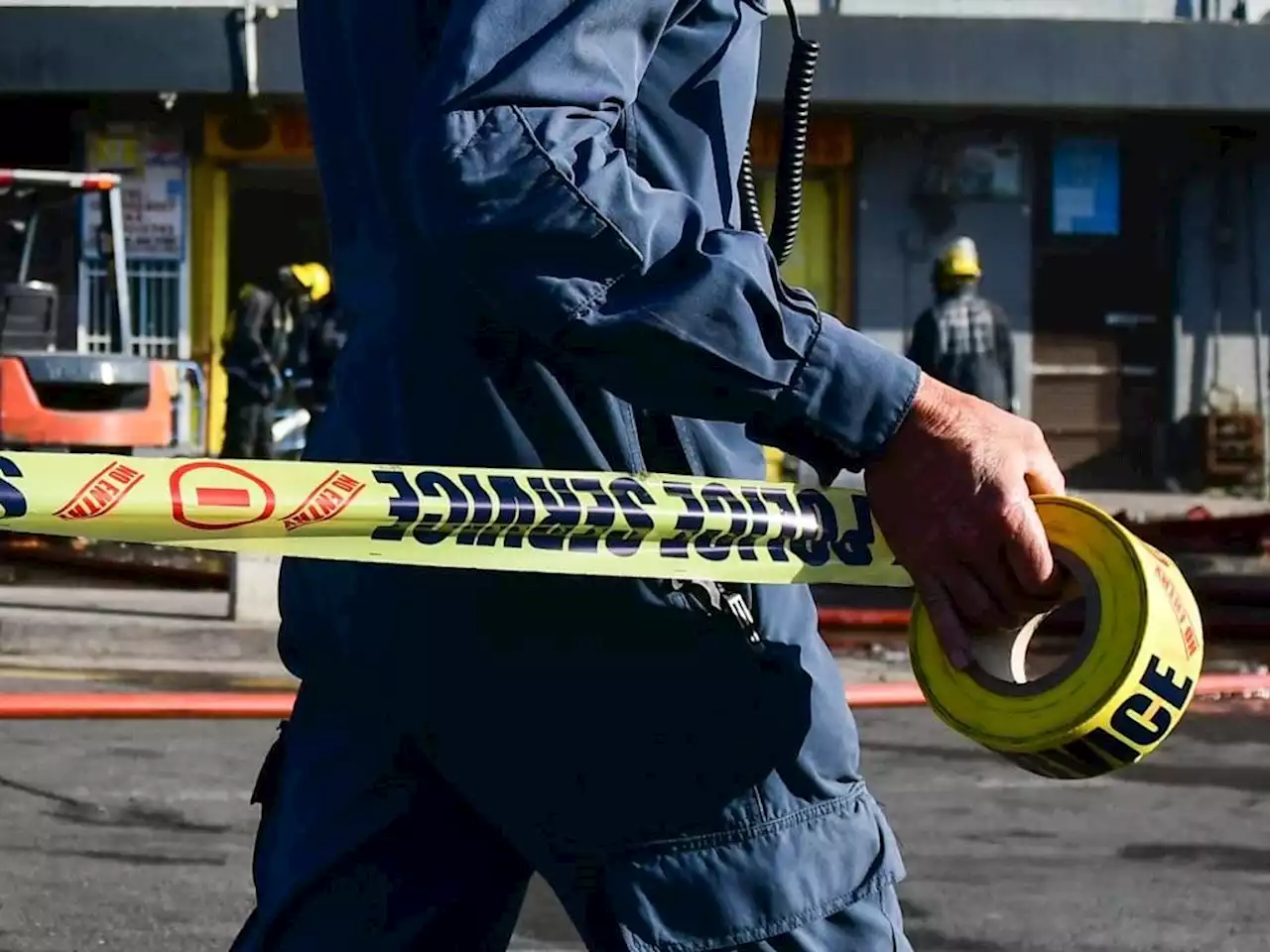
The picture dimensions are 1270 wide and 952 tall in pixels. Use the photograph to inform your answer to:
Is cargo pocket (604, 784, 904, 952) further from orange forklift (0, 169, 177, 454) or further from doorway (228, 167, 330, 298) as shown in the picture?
doorway (228, 167, 330, 298)

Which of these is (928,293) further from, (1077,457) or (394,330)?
(394,330)

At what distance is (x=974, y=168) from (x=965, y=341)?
894 cm

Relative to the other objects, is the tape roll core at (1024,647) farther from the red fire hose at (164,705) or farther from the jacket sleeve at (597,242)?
the red fire hose at (164,705)

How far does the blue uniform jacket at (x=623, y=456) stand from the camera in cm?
180

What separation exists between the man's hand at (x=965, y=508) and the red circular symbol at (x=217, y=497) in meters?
0.52

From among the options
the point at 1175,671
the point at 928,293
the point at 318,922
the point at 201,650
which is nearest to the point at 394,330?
the point at 318,922

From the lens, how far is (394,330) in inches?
78.3

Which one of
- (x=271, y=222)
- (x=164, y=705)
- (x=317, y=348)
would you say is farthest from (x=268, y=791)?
(x=271, y=222)

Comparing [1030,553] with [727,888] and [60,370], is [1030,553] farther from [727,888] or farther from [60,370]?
[60,370]

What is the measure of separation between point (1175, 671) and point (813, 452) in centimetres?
36

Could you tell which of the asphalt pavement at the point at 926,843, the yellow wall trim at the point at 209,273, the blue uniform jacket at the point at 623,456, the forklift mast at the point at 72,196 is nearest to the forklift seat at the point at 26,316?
the forklift mast at the point at 72,196

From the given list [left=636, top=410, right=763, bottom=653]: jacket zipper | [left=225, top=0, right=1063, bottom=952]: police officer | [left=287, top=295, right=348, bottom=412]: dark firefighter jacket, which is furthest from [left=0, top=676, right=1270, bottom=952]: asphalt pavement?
[left=287, top=295, right=348, bottom=412]: dark firefighter jacket

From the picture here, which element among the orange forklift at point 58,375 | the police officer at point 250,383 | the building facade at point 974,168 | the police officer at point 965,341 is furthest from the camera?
the building facade at point 974,168

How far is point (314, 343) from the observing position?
13.9 m
